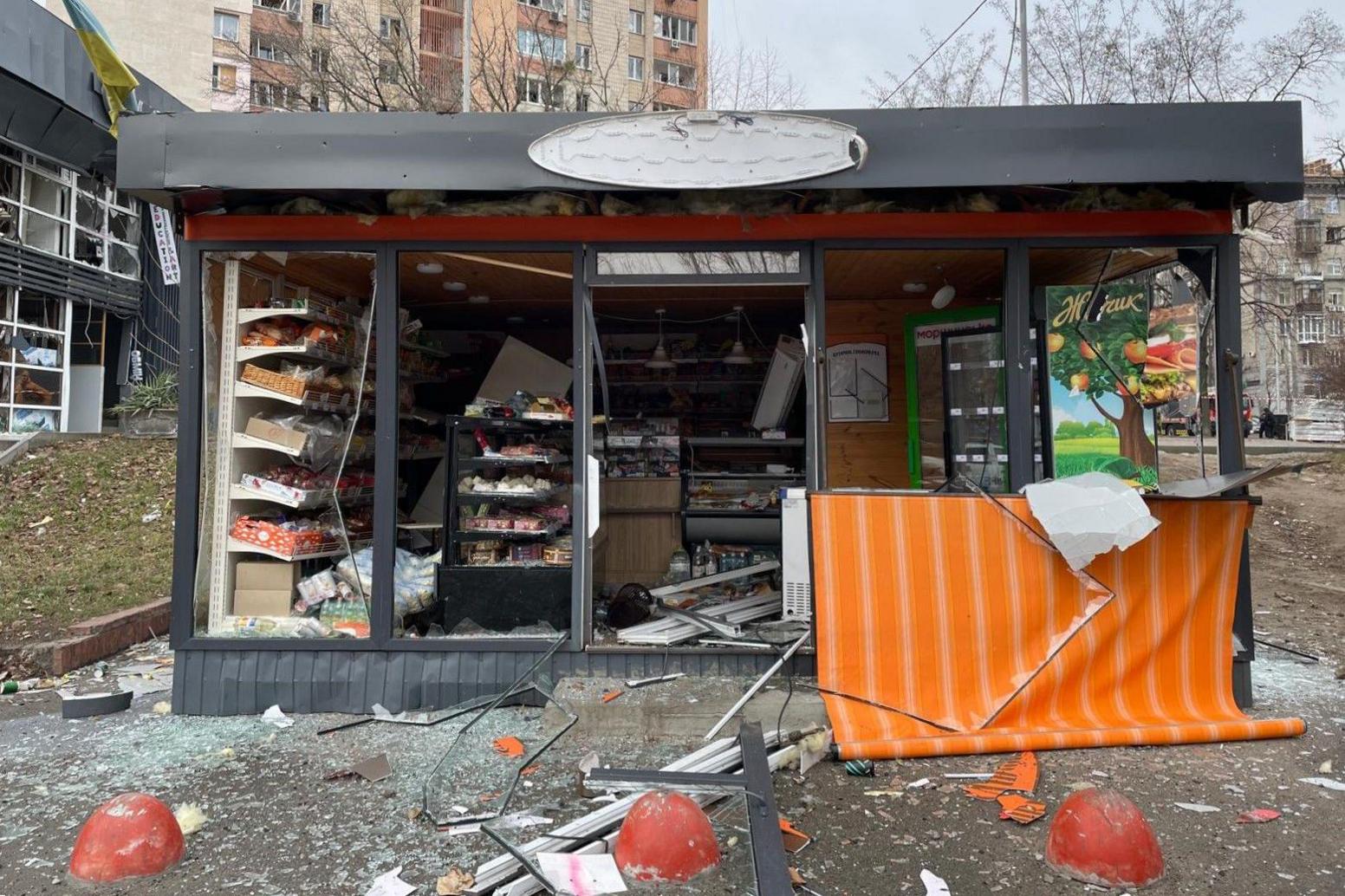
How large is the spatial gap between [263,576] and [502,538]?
4.84 ft

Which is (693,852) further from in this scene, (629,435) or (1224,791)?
(629,435)

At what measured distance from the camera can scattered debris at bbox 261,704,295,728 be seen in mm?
4695

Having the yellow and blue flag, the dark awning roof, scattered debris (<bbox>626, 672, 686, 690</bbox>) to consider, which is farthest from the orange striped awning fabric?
the dark awning roof

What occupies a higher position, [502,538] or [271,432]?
[271,432]

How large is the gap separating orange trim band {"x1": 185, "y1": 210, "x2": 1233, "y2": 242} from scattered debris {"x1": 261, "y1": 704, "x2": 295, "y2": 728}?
2759mm

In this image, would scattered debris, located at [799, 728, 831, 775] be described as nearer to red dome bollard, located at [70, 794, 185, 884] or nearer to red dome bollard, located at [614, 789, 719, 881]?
red dome bollard, located at [614, 789, 719, 881]

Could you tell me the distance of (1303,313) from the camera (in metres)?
15.8

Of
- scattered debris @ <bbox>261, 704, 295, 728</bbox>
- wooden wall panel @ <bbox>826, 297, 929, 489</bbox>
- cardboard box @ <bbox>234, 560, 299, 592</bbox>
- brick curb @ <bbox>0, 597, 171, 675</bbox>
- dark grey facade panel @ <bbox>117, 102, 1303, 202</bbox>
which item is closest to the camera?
dark grey facade panel @ <bbox>117, 102, 1303, 202</bbox>

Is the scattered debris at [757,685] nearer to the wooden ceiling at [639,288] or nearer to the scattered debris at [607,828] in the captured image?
the scattered debris at [607,828]

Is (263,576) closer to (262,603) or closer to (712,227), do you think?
(262,603)

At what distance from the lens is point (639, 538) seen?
24.0ft

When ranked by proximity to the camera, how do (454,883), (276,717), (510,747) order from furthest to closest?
(276,717)
(510,747)
(454,883)

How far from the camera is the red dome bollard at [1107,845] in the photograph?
288 cm

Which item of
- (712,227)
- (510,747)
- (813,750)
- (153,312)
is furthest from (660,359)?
(153,312)
